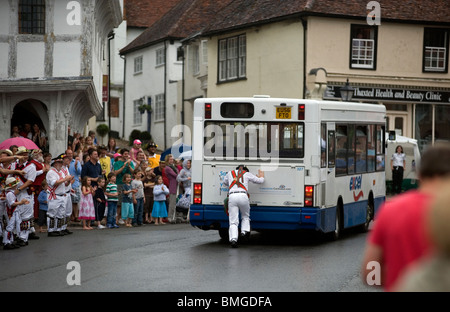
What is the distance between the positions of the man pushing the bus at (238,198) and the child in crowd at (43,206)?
5.06 meters

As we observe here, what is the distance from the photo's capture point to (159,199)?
78.7 ft

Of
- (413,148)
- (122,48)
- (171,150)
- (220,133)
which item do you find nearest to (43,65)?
(171,150)

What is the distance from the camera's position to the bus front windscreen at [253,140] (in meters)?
17.7

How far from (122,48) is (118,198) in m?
38.5

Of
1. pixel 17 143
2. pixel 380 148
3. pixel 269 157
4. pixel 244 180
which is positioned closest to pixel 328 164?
pixel 269 157

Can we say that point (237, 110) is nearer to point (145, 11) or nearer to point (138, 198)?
point (138, 198)

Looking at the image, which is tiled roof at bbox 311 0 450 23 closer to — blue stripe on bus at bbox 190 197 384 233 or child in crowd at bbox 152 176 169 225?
child in crowd at bbox 152 176 169 225

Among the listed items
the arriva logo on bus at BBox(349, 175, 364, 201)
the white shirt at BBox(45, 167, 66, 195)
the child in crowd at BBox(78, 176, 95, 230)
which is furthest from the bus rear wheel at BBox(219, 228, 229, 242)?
the child in crowd at BBox(78, 176, 95, 230)

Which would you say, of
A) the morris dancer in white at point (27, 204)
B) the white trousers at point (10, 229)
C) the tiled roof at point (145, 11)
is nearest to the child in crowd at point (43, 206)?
the morris dancer in white at point (27, 204)

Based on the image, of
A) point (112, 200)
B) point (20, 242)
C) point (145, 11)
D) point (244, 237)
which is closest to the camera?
point (20, 242)

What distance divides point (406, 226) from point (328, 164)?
1315 cm

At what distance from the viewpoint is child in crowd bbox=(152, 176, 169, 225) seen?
78.4 feet

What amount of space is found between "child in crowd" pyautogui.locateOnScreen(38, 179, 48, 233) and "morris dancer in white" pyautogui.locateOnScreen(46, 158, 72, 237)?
2.52 feet
